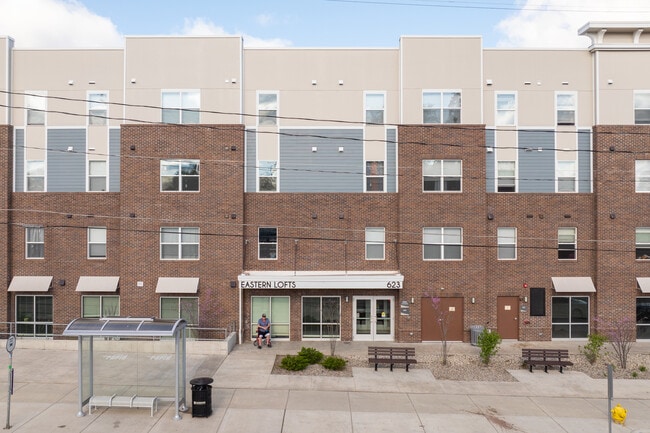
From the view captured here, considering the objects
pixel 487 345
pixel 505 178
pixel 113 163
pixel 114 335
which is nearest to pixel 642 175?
pixel 505 178

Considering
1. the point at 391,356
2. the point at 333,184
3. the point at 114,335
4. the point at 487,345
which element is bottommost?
the point at 391,356

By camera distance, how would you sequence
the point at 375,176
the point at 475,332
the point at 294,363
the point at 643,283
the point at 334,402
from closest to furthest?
the point at 334,402 < the point at 294,363 < the point at 475,332 < the point at 643,283 < the point at 375,176

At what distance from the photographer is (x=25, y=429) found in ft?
40.7

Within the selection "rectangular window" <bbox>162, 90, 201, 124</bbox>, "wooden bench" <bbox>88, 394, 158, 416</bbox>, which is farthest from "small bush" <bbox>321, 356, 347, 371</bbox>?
"rectangular window" <bbox>162, 90, 201, 124</bbox>

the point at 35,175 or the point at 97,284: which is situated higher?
→ the point at 35,175

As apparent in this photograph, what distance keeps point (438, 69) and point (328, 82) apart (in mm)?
4736

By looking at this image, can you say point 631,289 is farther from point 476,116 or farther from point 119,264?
point 119,264

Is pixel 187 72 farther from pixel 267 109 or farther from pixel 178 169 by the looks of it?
pixel 178 169

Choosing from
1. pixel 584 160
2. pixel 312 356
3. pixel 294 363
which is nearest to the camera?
pixel 294 363

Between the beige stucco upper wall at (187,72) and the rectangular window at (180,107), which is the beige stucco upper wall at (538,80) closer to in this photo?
the beige stucco upper wall at (187,72)

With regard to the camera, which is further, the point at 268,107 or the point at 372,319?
the point at 268,107

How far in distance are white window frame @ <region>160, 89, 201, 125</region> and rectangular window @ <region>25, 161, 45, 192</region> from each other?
5932 millimetres

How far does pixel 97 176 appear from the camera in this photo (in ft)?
75.5

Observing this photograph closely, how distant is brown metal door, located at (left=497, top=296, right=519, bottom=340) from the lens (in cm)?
2277
